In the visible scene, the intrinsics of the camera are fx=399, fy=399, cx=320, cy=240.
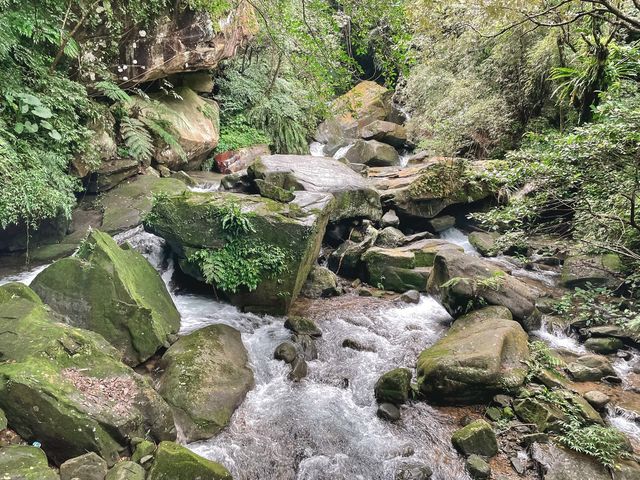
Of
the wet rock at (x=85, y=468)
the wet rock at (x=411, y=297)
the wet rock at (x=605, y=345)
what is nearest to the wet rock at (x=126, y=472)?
the wet rock at (x=85, y=468)

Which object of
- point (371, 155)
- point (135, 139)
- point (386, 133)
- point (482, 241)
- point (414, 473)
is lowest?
point (414, 473)

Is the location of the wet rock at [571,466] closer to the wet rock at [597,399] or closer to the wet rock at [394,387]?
the wet rock at [597,399]

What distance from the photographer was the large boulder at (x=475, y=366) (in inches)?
195

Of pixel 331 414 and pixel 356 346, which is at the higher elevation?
pixel 356 346

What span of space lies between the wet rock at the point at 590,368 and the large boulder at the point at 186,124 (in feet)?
32.7

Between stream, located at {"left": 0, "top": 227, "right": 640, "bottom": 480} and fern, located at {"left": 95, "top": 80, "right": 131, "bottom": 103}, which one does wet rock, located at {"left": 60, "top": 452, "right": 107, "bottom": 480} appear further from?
fern, located at {"left": 95, "top": 80, "right": 131, "bottom": 103}

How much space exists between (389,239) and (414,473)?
6.28 metres

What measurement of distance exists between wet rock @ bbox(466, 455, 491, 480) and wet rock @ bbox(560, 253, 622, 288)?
4.92m

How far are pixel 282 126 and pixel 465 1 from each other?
797 centimetres

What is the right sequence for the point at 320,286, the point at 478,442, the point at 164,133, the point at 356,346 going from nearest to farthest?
the point at 478,442 → the point at 356,346 → the point at 320,286 → the point at 164,133

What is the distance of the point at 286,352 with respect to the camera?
582 cm

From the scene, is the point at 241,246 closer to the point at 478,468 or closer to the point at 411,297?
the point at 411,297

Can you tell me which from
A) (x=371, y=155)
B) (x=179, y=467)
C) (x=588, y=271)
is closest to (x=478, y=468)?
(x=179, y=467)

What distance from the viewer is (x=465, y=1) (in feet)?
33.3
